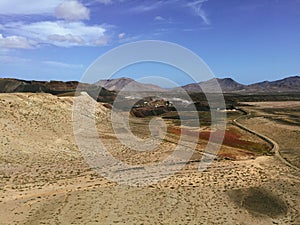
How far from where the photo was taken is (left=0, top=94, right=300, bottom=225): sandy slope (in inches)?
790

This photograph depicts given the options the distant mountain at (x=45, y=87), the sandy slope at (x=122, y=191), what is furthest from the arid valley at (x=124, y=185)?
the distant mountain at (x=45, y=87)

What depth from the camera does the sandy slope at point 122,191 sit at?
790 inches

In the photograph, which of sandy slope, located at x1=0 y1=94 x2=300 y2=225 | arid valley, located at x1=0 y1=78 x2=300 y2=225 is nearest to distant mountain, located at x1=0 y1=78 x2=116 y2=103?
arid valley, located at x1=0 y1=78 x2=300 y2=225

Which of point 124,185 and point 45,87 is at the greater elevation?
point 45,87

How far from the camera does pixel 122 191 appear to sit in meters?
24.3

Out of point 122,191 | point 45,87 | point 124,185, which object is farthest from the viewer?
point 45,87

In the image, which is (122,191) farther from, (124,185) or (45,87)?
(45,87)

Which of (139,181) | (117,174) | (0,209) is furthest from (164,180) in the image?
(0,209)

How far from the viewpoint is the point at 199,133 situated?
54.0 meters

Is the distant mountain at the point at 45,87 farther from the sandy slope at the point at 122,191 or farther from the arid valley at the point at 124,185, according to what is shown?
the sandy slope at the point at 122,191

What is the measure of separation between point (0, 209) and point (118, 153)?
55.4 feet

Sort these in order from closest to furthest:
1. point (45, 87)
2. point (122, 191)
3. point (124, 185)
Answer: point (122, 191) < point (124, 185) < point (45, 87)

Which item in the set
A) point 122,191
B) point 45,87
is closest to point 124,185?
point 122,191

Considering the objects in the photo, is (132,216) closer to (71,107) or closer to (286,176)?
(286,176)
